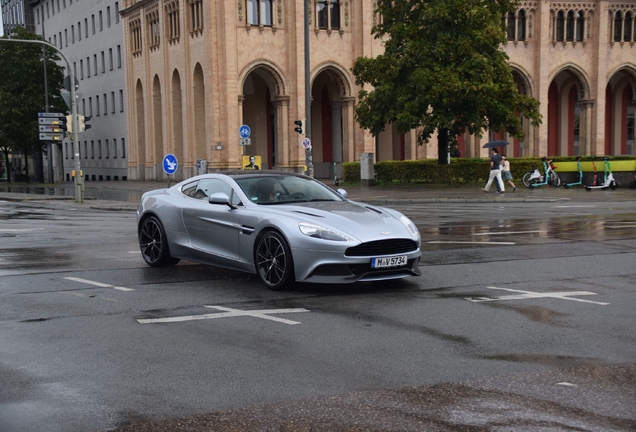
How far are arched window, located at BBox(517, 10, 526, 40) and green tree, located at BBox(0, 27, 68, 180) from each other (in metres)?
33.6

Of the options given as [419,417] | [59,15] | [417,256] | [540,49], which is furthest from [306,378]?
[59,15]

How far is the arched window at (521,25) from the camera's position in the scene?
5868cm

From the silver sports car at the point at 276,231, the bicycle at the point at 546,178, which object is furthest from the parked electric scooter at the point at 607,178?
the silver sports car at the point at 276,231

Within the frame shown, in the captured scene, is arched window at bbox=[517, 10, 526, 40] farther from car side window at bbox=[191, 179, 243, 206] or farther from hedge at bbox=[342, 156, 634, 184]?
car side window at bbox=[191, 179, 243, 206]

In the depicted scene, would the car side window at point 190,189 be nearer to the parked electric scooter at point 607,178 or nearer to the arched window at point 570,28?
the parked electric scooter at point 607,178

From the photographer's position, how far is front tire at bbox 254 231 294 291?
9.49 meters

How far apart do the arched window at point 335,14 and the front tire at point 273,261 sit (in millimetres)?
45799

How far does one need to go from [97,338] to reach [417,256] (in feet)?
12.9

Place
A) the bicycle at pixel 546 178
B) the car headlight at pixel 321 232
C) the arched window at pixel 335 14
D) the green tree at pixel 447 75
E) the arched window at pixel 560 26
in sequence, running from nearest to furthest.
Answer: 1. the car headlight at pixel 321 232
2. the bicycle at pixel 546 178
3. the green tree at pixel 447 75
4. the arched window at pixel 335 14
5. the arched window at pixel 560 26

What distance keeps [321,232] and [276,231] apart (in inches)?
23.7

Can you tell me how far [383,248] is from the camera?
376 inches

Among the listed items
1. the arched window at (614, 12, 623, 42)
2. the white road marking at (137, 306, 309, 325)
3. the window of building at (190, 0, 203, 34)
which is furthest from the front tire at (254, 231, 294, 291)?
the arched window at (614, 12, 623, 42)

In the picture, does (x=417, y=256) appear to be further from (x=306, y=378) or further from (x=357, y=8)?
(x=357, y=8)

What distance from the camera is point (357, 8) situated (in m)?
54.5
